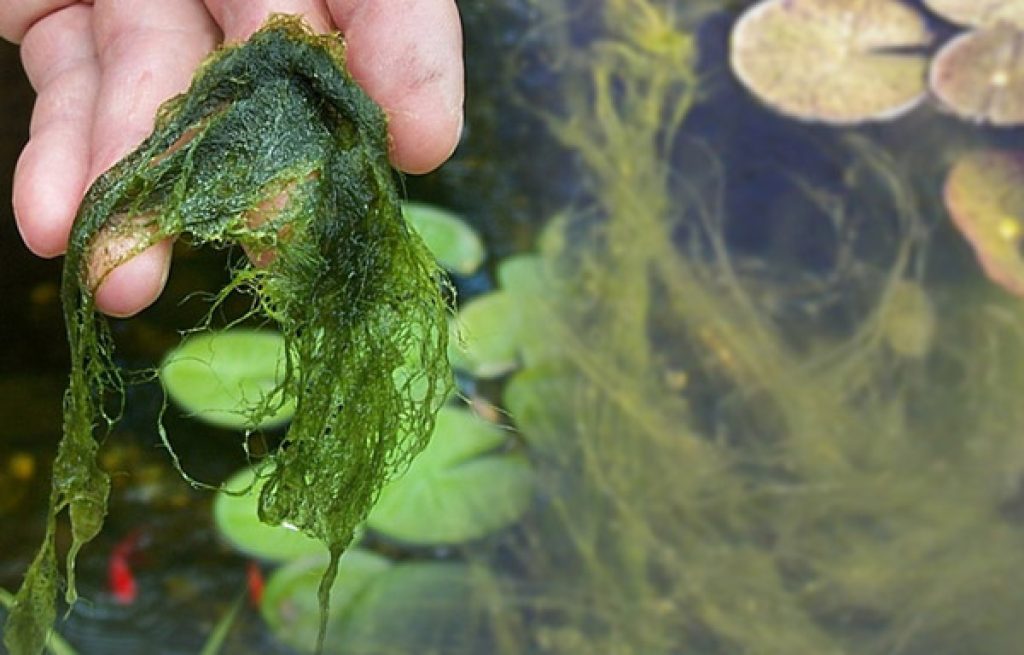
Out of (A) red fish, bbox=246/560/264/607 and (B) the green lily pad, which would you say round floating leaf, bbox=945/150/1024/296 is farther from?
(A) red fish, bbox=246/560/264/607

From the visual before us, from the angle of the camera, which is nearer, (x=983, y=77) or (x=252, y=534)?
(x=252, y=534)

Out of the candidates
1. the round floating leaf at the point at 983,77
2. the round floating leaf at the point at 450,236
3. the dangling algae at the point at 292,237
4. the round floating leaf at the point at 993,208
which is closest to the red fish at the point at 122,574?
the round floating leaf at the point at 450,236

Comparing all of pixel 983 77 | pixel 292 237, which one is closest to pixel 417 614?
pixel 292 237

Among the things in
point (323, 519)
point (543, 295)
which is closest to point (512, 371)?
point (543, 295)

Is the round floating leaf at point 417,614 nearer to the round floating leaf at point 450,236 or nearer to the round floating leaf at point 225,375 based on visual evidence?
the round floating leaf at point 225,375

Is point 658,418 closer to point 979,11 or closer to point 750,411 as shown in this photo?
point 750,411

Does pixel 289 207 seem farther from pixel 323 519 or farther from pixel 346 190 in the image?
pixel 323 519
